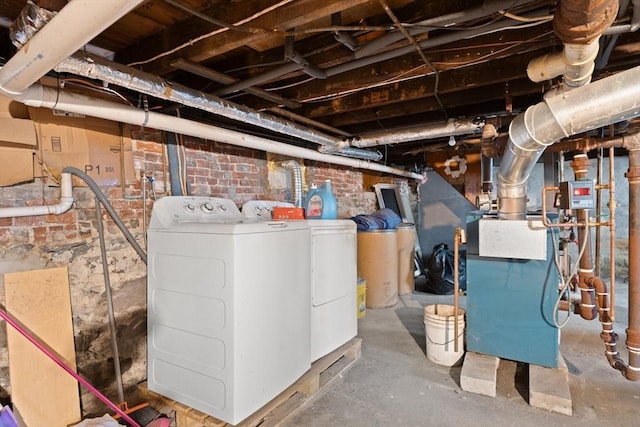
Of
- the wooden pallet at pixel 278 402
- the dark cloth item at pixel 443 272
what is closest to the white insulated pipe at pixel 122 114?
the wooden pallet at pixel 278 402

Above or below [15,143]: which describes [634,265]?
below

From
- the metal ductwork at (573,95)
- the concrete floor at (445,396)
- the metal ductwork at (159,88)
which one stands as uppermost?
the metal ductwork at (159,88)

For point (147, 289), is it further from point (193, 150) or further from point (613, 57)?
point (613, 57)

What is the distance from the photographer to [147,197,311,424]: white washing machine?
71.6 inches

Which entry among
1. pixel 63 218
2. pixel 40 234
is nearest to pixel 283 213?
pixel 63 218

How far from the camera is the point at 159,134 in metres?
2.53

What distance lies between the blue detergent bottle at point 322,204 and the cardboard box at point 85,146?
1.43 metres

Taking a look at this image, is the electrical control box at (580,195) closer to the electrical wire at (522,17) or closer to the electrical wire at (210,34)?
the electrical wire at (522,17)

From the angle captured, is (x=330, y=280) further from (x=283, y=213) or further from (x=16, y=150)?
(x=16, y=150)

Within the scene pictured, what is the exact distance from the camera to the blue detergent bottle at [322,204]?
303 centimetres

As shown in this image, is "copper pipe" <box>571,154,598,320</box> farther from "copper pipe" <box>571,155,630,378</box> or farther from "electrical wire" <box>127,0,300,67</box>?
"electrical wire" <box>127,0,300,67</box>

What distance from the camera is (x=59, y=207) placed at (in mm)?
1967

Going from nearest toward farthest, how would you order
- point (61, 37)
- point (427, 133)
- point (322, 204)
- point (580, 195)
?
point (61, 37) < point (580, 195) < point (322, 204) < point (427, 133)

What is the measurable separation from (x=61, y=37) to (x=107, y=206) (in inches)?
45.6
